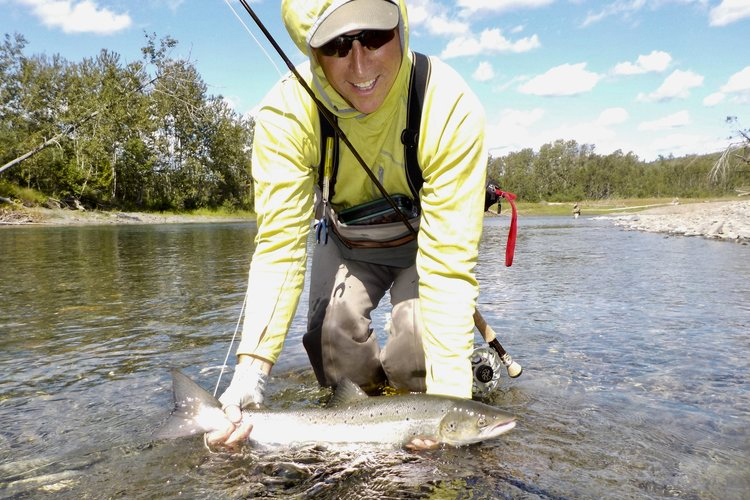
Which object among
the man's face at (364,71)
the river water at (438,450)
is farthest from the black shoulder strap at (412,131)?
the river water at (438,450)

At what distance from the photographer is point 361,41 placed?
10.3 ft

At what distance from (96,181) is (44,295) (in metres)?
48.9

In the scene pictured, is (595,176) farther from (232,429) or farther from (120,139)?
(232,429)

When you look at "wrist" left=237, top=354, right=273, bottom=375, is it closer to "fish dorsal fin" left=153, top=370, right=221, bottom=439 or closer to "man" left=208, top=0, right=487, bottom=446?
"man" left=208, top=0, right=487, bottom=446

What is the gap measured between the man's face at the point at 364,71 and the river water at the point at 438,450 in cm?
209

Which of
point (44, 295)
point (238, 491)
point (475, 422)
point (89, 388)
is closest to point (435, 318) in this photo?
point (475, 422)

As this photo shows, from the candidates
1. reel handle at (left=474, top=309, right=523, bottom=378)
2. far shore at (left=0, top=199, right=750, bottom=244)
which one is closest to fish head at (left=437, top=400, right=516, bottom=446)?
reel handle at (left=474, top=309, right=523, bottom=378)

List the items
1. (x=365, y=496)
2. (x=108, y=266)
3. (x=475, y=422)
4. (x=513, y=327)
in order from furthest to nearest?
1. (x=108, y=266)
2. (x=513, y=327)
3. (x=475, y=422)
4. (x=365, y=496)

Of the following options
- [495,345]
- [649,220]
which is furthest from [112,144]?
[495,345]

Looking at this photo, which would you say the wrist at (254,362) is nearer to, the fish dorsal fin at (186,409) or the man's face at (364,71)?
the fish dorsal fin at (186,409)

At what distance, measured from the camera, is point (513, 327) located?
684 cm

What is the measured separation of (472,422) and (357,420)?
66 cm

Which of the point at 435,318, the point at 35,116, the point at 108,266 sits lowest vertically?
the point at 108,266

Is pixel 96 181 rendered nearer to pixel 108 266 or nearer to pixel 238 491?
pixel 108 266
